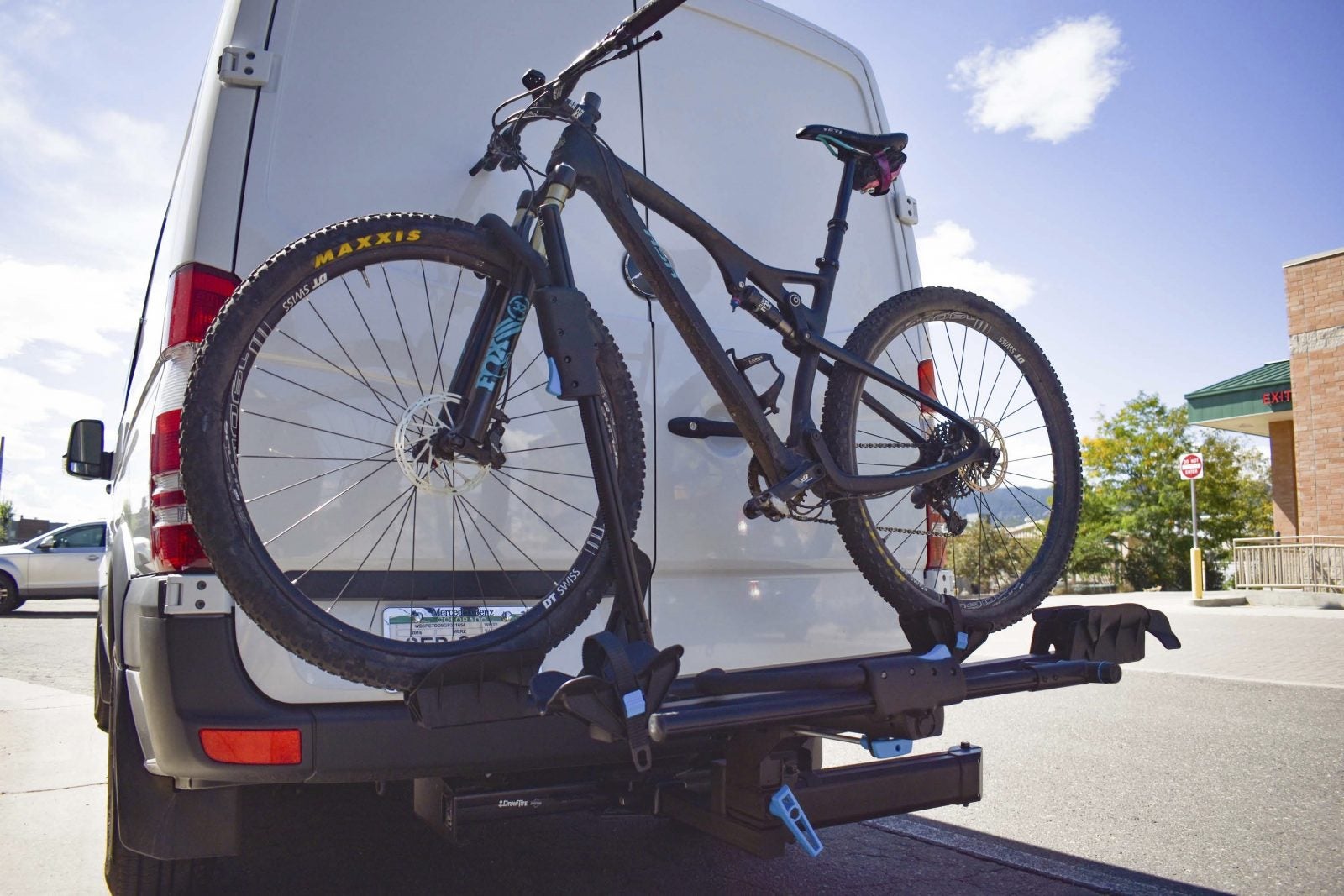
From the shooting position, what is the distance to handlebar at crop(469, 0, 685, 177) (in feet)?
7.31

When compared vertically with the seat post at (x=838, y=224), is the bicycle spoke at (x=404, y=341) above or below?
below

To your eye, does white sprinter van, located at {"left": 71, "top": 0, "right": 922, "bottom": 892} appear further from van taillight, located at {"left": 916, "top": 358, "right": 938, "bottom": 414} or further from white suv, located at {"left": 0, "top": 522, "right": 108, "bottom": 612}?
white suv, located at {"left": 0, "top": 522, "right": 108, "bottom": 612}

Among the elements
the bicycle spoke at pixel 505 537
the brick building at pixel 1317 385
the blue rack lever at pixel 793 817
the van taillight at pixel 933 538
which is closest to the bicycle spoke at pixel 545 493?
the bicycle spoke at pixel 505 537

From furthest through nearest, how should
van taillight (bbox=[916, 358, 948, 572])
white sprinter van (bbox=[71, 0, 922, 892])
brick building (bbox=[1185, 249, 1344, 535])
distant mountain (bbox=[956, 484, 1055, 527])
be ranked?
brick building (bbox=[1185, 249, 1344, 535]) < distant mountain (bbox=[956, 484, 1055, 527]) < van taillight (bbox=[916, 358, 948, 572]) < white sprinter van (bbox=[71, 0, 922, 892])

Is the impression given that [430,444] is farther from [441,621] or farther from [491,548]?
[441,621]

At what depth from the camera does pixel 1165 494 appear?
1249 inches

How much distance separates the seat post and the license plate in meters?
1.47

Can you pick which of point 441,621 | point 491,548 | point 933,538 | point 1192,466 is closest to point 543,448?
point 491,548

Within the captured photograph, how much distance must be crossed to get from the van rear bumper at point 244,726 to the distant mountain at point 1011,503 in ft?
6.18

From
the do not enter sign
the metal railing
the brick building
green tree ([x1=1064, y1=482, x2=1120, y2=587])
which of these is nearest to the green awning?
the brick building

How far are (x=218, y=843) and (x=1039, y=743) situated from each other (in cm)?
477

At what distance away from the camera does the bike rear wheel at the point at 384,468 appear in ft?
6.59

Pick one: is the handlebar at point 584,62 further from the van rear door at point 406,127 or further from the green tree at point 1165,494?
the green tree at point 1165,494

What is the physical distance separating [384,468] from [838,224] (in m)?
1.65
